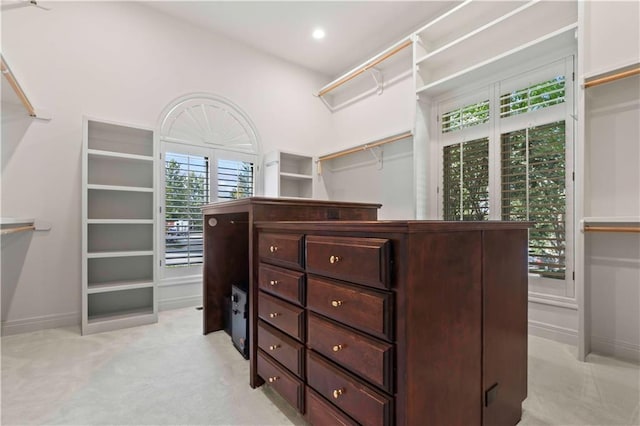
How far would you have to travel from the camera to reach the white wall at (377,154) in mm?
3439

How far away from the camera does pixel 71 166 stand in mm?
2627

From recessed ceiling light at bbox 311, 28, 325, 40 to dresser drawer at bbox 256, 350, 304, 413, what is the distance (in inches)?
139

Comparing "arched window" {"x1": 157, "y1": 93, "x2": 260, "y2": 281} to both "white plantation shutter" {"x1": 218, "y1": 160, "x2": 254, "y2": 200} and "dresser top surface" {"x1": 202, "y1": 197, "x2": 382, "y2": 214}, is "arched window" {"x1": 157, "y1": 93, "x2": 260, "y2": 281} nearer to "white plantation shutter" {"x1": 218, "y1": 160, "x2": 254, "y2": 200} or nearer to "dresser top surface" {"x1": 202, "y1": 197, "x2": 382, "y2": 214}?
"white plantation shutter" {"x1": 218, "y1": 160, "x2": 254, "y2": 200}

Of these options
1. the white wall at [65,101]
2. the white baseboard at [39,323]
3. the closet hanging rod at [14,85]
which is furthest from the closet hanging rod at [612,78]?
the white baseboard at [39,323]

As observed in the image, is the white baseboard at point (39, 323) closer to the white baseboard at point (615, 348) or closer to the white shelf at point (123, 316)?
the white shelf at point (123, 316)

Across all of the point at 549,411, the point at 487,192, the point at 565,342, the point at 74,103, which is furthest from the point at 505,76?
the point at 74,103

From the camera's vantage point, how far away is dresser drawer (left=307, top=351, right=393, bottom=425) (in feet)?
2.88

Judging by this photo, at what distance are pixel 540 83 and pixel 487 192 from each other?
968 millimetres

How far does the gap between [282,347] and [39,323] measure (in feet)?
8.26

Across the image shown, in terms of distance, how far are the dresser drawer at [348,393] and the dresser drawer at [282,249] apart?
40 cm

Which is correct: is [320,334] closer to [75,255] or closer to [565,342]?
[565,342]

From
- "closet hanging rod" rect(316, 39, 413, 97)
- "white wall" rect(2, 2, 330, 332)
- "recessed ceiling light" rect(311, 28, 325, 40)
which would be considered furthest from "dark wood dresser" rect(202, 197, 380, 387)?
"recessed ceiling light" rect(311, 28, 325, 40)

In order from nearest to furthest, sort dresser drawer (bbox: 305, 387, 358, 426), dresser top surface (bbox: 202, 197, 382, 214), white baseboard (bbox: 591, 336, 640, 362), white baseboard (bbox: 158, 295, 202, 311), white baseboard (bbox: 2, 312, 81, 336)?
dresser drawer (bbox: 305, 387, 358, 426) → dresser top surface (bbox: 202, 197, 382, 214) → white baseboard (bbox: 591, 336, 640, 362) → white baseboard (bbox: 2, 312, 81, 336) → white baseboard (bbox: 158, 295, 202, 311)

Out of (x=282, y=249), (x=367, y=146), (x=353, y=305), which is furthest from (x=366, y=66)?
(x=353, y=305)
